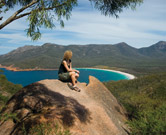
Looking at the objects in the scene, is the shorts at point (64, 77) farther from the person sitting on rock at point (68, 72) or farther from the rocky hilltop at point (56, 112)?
the rocky hilltop at point (56, 112)

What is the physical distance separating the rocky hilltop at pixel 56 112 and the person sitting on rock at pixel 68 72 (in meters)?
0.46

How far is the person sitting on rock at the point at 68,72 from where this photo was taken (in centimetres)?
874

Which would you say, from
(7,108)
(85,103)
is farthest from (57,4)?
(7,108)

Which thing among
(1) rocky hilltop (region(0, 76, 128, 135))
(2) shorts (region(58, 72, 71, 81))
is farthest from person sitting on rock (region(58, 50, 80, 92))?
(1) rocky hilltop (region(0, 76, 128, 135))

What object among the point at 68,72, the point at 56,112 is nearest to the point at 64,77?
the point at 68,72

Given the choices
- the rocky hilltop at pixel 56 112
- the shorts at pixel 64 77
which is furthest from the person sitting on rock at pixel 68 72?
the rocky hilltop at pixel 56 112

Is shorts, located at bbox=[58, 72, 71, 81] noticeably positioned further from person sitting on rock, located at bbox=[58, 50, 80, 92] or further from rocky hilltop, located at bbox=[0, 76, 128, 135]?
rocky hilltop, located at bbox=[0, 76, 128, 135]

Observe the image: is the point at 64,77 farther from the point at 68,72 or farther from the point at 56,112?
the point at 56,112

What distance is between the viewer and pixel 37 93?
7.19m

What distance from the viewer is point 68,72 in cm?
896

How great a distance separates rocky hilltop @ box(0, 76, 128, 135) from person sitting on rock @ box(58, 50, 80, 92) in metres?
0.46

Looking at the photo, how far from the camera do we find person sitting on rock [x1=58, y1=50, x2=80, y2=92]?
28.7 feet

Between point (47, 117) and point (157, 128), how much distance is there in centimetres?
470

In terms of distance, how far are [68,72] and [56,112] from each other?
11.8ft
